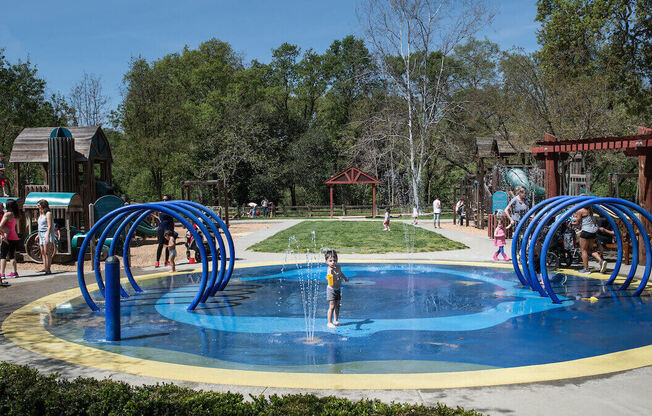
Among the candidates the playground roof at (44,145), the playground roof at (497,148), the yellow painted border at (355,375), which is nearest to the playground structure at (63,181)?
the playground roof at (44,145)

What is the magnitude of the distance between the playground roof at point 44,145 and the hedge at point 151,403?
1929 centimetres

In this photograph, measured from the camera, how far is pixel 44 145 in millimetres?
22250

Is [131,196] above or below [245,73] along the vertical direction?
below

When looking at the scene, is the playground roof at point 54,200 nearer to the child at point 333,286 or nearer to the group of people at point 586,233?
the child at point 333,286

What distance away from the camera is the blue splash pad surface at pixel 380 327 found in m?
6.52

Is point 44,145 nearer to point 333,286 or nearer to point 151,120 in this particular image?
point 151,120

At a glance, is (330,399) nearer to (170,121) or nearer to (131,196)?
(170,121)

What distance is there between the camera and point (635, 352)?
6.52 metres

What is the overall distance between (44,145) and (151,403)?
2120cm

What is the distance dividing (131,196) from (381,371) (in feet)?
177

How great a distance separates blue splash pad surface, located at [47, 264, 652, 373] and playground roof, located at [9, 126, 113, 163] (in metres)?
12.9

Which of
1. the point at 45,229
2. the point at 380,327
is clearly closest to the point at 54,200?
the point at 45,229

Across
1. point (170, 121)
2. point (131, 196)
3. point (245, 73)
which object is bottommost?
point (131, 196)

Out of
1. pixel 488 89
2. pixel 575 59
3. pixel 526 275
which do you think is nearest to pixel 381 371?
pixel 526 275
